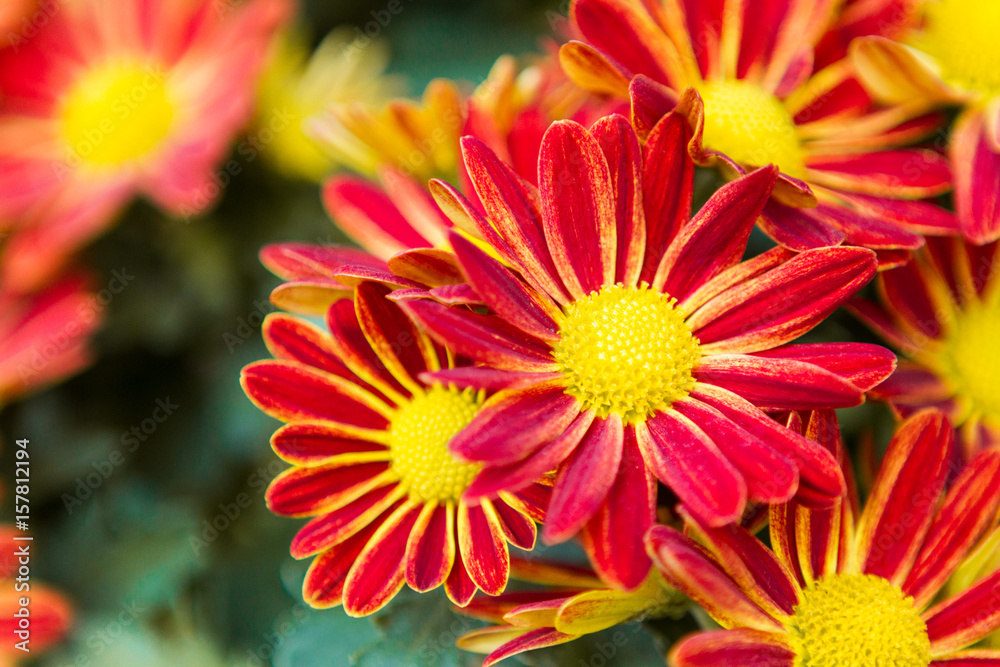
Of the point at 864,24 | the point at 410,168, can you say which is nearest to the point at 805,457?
the point at 864,24

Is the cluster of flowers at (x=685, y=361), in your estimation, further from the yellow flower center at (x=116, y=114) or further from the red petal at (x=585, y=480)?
the yellow flower center at (x=116, y=114)

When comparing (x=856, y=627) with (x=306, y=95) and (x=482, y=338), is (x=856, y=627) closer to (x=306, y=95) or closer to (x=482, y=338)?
(x=482, y=338)

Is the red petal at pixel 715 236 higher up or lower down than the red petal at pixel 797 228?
lower down

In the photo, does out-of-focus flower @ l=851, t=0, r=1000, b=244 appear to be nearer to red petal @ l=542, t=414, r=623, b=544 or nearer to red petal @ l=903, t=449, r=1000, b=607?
red petal @ l=903, t=449, r=1000, b=607

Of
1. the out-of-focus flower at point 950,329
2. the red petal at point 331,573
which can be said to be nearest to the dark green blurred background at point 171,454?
the red petal at point 331,573

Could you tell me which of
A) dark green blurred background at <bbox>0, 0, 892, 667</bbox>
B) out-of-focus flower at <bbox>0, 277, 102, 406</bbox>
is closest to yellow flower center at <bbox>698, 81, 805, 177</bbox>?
dark green blurred background at <bbox>0, 0, 892, 667</bbox>

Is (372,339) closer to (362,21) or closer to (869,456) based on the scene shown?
(869,456)
